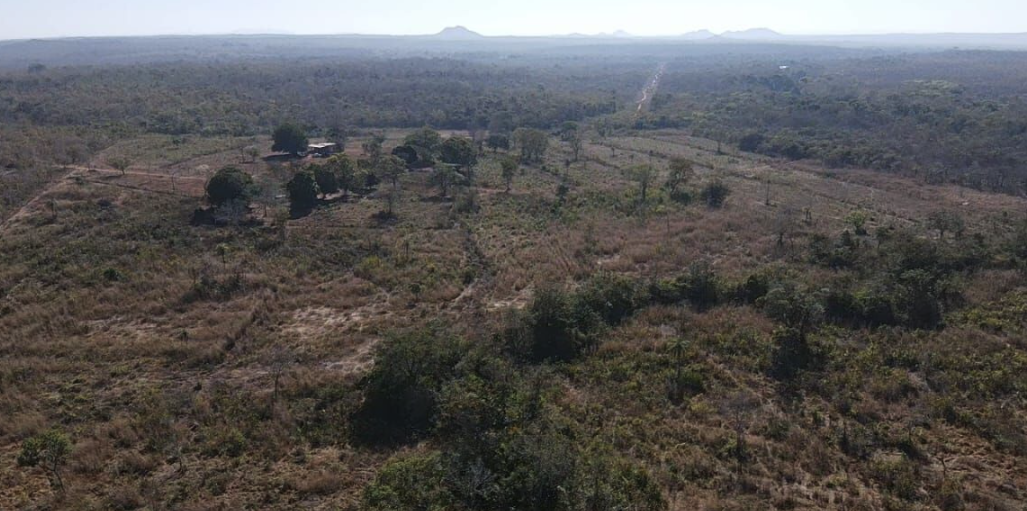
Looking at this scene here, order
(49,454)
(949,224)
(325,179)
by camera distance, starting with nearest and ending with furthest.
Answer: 1. (49,454)
2. (949,224)
3. (325,179)

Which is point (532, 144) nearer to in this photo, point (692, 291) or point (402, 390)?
point (692, 291)

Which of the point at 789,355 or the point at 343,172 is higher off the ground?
the point at 343,172

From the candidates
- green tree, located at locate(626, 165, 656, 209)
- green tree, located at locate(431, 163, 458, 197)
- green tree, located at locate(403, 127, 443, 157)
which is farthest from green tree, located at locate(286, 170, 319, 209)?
green tree, located at locate(626, 165, 656, 209)

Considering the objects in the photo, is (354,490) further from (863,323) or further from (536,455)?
(863,323)

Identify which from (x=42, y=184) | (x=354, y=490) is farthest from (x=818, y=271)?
(x=42, y=184)

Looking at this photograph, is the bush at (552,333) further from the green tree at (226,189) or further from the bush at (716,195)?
the green tree at (226,189)

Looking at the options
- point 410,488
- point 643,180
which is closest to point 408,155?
point 643,180
